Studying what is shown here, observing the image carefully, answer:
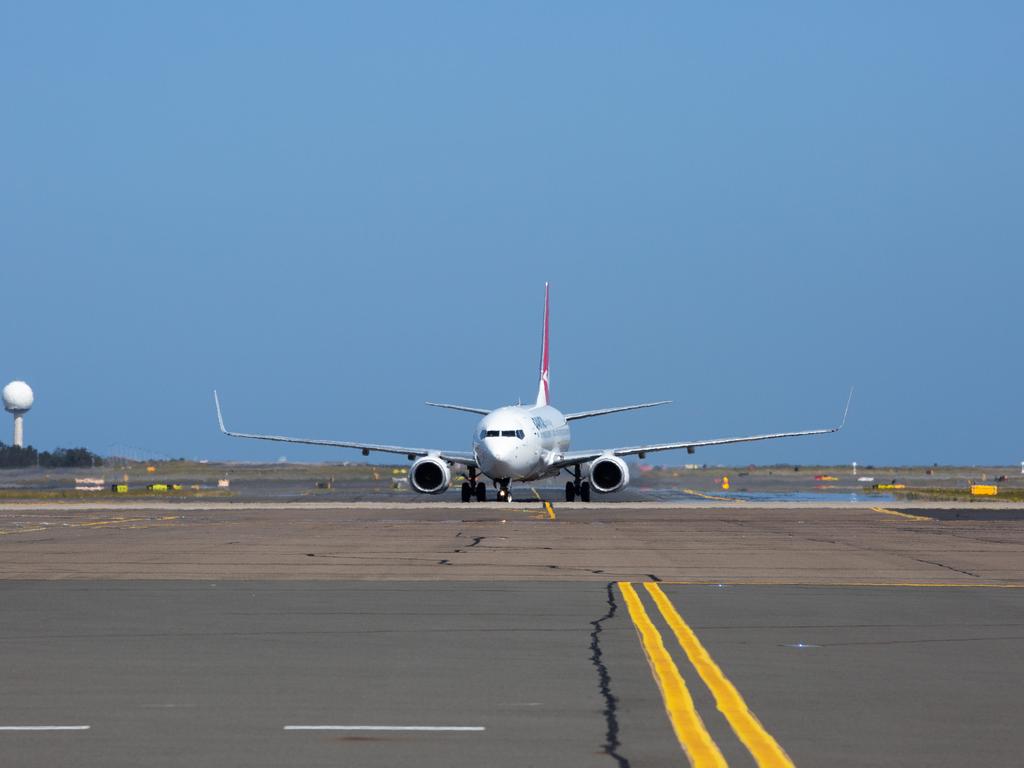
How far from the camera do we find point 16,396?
14038cm

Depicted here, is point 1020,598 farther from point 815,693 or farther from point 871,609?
point 815,693

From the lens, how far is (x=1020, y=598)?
1784 centimetres

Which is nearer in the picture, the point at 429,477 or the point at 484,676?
the point at 484,676

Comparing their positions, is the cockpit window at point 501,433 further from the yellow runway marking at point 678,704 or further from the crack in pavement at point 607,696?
the yellow runway marking at point 678,704

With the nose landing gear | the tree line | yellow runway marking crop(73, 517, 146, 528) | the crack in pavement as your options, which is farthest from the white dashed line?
the tree line

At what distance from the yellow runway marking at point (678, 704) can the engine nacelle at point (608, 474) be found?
46.5 metres

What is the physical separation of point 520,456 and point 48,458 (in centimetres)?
7877

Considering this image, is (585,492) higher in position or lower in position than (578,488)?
lower

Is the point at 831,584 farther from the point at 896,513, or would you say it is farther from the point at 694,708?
the point at 896,513

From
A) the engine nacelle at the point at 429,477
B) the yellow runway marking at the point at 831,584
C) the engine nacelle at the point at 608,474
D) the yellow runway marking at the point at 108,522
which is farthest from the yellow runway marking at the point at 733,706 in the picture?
the engine nacelle at the point at 608,474

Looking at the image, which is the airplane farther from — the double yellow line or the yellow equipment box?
the double yellow line

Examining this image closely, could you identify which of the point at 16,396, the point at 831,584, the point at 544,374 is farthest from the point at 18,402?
the point at 831,584

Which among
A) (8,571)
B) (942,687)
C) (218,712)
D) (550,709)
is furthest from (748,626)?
(8,571)

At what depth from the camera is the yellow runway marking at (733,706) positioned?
8.33m
